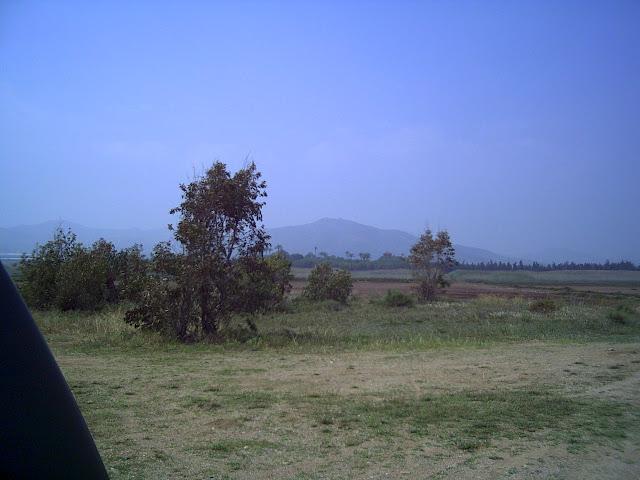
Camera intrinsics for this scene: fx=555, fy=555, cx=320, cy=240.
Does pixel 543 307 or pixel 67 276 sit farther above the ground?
pixel 67 276

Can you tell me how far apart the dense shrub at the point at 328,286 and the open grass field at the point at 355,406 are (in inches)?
686

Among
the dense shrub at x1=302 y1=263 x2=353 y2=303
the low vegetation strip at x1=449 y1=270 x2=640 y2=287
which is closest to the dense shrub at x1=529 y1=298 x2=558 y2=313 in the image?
the dense shrub at x1=302 y1=263 x2=353 y2=303

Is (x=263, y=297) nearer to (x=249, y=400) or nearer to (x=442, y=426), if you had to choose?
(x=249, y=400)

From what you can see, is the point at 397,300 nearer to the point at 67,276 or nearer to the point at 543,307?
the point at 543,307

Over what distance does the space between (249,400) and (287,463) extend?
2944mm

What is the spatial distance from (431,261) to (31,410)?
122 feet

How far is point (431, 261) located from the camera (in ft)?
124

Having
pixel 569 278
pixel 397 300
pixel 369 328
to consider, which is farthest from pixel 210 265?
pixel 569 278

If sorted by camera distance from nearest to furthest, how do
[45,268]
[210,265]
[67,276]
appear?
[210,265]
[67,276]
[45,268]

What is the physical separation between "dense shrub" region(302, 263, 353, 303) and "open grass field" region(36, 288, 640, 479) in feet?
57.2

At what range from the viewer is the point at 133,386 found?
946 cm

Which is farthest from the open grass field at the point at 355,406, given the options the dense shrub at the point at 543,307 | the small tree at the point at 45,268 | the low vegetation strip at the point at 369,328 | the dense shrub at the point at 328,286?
the dense shrub at the point at 328,286

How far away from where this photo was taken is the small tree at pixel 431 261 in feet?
122

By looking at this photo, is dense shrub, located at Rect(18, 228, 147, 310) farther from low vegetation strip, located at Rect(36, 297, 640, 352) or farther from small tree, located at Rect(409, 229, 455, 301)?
small tree, located at Rect(409, 229, 455, 301)
